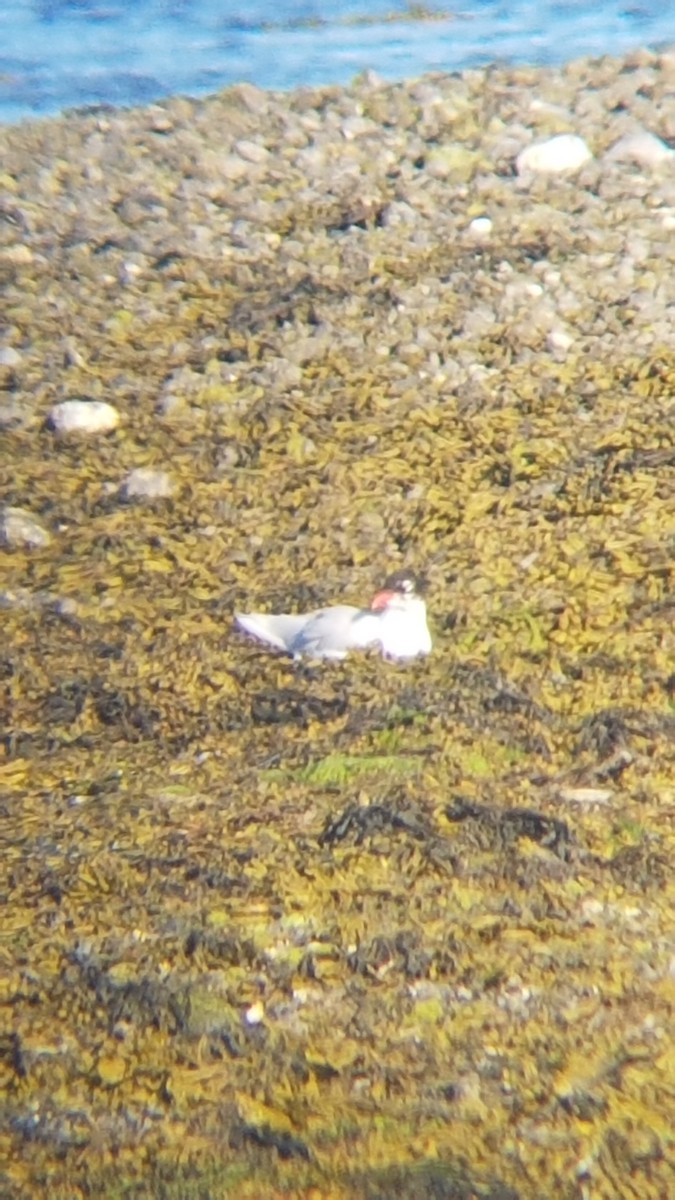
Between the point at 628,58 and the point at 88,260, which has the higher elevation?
the point at 628,58

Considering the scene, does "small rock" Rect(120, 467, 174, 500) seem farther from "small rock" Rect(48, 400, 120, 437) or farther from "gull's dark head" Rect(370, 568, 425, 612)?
"gull's dark head" Rect(370, 568, 425, 612)

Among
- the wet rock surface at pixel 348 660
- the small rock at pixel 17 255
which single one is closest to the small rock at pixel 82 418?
the wet rock surface at pixel 348 660

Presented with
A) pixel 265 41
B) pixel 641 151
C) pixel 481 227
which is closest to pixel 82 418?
pixel 481 227

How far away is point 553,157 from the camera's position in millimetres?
4500

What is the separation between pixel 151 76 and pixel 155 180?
2.14 feet

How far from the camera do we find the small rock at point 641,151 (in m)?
4.48

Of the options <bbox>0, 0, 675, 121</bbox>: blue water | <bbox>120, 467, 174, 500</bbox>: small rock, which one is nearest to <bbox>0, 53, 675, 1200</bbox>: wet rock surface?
<bbox>120, 467, 174, 500</bbox>: small rock

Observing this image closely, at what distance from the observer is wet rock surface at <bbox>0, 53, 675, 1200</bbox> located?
2.07m

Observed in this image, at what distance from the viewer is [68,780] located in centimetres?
269

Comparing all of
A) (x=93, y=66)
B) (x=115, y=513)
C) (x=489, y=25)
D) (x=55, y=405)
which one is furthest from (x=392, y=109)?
(x=115, y=513)

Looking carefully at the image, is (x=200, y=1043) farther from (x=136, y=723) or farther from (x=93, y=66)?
(x=93, y=66)

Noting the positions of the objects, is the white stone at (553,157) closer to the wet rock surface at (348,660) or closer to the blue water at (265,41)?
the wet rock surface at (348,660)

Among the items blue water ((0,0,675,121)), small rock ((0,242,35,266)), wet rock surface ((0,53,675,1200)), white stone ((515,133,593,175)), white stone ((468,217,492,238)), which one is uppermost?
blue water ((0,0,675,121))

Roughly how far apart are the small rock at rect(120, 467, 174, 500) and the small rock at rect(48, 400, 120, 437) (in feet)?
0.76
